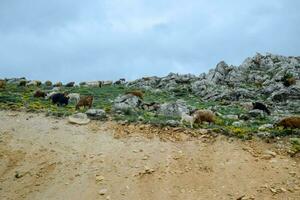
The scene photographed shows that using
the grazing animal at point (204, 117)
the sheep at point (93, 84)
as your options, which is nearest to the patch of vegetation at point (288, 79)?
the grazing animal at point (204, 117)

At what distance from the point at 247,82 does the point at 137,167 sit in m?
35.9

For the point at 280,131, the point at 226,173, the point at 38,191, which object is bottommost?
the point at 38,191

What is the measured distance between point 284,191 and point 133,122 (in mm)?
7889

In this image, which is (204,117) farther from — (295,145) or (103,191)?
(103,191)

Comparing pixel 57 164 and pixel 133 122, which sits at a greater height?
pixel 133 122

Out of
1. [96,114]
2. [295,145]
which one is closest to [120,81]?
[96,114]

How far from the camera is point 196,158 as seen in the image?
1622cm

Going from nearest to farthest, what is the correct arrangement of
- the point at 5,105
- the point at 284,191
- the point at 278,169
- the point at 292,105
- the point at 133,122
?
the point at 284,191
the point at 278,169
the point at 133,122
the point at 5,105
the point at 292,105

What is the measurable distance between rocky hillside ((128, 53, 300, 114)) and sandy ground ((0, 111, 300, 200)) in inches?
665

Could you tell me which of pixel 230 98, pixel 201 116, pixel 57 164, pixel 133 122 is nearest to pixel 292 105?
pixel 230 98

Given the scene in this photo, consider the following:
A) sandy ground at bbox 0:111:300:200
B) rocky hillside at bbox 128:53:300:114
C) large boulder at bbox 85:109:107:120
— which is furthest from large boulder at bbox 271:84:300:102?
sandy ground at bbox 0:111:300:200

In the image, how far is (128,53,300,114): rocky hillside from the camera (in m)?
36.2

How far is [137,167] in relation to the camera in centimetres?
1585

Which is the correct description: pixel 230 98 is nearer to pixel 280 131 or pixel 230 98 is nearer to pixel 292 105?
pixel 292 105
